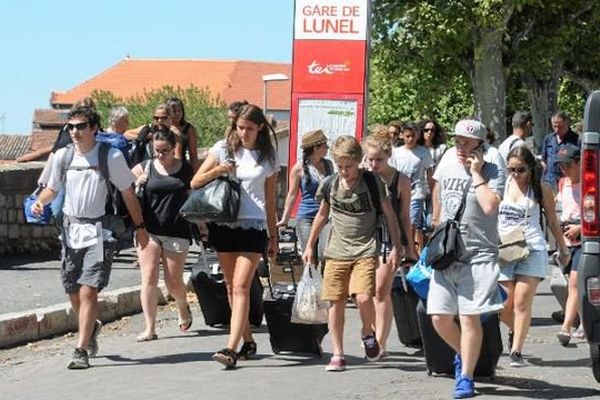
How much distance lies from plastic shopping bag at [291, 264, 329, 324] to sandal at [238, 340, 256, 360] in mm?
443

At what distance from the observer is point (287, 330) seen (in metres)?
11.2

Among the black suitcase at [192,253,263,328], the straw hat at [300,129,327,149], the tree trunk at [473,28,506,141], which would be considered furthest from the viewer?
the tree trunk at [473,28,506,141]

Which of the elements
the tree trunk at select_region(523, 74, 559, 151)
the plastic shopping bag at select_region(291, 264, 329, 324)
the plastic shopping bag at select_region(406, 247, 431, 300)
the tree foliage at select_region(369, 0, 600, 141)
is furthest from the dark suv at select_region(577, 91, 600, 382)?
the tree trunk at select_region(523, 74, 559, 151)

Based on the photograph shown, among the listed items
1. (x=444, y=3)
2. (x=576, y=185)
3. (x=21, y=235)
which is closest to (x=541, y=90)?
(x=444, y=3)

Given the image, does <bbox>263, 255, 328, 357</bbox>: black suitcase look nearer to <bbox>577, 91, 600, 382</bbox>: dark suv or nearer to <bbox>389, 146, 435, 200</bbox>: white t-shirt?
<bbox>577, 91, 600, 382</bbox>: dark suv

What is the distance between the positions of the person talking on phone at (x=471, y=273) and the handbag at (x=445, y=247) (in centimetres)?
6

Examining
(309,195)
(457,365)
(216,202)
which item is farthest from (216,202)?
(309,195)

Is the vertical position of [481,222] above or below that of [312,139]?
below

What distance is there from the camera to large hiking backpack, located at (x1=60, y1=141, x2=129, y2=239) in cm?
1080

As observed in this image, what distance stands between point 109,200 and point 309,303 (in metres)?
1.57

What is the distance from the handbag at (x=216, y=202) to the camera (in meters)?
10.6

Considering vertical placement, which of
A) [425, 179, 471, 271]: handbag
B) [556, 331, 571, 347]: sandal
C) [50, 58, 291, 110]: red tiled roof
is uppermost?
[50, 58, 291, 110]: red tiled roof

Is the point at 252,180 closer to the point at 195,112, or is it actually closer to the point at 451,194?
the point at 451,194

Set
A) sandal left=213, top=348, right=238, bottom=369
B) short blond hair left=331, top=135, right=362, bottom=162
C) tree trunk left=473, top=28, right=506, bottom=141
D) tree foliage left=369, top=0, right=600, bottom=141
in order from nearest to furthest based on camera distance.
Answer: short blond hair left=331, top=135, right=362, bottom=162, sandal left=213, top=348, right=238, bottom=369, tree foliage left=369, top=0, right=600, bottom=141, tree trunk left=473, top=28, right=506, bottom=141
